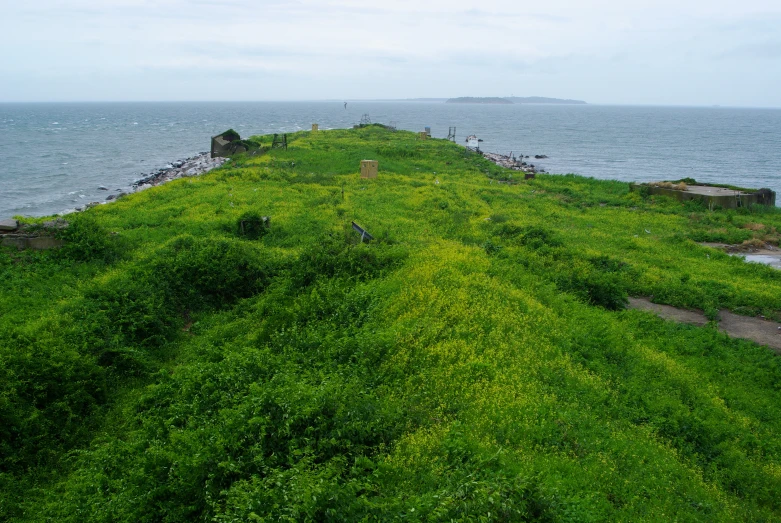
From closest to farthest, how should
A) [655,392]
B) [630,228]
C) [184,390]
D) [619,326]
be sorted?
[184,390]
[655,392]
[619,326]
[630,228]

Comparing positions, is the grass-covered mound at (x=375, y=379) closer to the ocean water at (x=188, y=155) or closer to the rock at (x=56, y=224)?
the rock at (x=56, y=224)

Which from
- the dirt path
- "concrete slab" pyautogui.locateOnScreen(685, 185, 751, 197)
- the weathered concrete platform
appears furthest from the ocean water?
the dirt path

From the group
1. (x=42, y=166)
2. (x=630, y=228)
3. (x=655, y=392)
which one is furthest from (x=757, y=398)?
(x=42, y=166)

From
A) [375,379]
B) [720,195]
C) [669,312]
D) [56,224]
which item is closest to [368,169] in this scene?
[56,224]

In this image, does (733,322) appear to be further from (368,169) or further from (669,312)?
(368,169)

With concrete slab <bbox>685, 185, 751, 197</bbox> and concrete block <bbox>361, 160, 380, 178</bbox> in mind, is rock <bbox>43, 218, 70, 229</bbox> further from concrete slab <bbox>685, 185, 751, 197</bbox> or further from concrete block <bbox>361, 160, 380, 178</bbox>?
concrete slab <bbox>685, 185, 751, 197</bbox>

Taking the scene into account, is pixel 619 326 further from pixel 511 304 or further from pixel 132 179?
pixel 132 179
